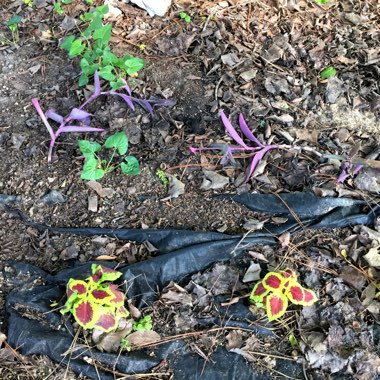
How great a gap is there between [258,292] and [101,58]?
5.65 feet

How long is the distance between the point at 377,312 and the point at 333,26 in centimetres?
201

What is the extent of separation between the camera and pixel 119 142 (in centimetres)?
245

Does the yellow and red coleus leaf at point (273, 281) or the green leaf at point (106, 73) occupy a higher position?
the green leaf at point (106, 73)

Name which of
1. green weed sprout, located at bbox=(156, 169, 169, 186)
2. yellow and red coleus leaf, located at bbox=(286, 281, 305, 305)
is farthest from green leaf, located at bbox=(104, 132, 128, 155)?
yellow and red coleus leaf, located at bbox=(286, 281, 305, 305)

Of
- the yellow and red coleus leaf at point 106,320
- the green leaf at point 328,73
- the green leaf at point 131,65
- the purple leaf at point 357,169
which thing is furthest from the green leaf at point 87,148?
the green leaf at point 328,73

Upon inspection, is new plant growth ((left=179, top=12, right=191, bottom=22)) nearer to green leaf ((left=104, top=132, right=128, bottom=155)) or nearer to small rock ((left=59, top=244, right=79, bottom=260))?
green leaf ((left=104, top=132, right=128, bottom=155))

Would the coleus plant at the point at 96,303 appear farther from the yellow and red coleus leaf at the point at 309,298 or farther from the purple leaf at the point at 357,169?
the purple leaf at the point at 357,169

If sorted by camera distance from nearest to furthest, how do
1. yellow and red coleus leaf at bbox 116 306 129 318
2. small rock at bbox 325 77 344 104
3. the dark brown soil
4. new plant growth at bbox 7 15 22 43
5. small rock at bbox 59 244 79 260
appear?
yellow and red coleus leaf at bbox 116 306 129 318 < small rock at bbox 59 244 79 260 < the dark brown soil < small rock at bbox 325 77 344 104 < new plant growth at bbox 7 15 22 43

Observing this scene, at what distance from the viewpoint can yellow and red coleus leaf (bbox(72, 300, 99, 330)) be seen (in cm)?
199

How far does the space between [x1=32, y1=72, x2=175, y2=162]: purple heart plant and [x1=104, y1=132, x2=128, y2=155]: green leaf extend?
8.3 inches

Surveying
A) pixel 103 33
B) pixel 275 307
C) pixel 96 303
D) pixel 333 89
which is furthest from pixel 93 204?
pixel 333 89

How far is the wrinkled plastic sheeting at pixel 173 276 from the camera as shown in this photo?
6.73ft

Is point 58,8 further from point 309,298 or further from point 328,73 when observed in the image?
point 309,298

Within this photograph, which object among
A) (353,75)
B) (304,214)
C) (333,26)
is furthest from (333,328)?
(333,26)
